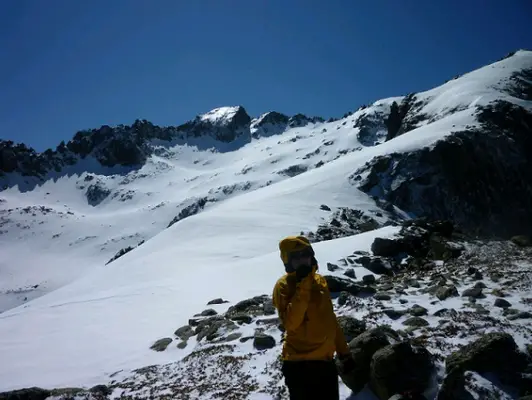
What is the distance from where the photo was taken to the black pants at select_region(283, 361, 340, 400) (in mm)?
4824

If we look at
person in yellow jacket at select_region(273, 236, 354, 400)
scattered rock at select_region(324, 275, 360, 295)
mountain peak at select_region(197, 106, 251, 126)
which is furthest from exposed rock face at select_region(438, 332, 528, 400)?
mountain peak at select_region(197, 106, 251, 126)

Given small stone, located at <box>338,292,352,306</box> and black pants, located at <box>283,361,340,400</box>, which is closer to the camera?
black pants, located at <box>283,361,340,400</box>

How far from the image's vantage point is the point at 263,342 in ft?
34.8

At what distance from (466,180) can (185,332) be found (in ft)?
118

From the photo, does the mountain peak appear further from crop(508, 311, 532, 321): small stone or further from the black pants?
the black pants

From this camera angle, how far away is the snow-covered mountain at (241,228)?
46.9 feet

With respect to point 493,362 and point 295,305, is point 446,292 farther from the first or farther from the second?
point 295,305

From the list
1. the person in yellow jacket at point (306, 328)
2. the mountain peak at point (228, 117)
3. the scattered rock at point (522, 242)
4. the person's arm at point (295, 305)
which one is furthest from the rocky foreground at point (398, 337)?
the mountain peak at point (228, 117)

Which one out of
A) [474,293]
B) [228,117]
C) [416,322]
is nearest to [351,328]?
[416,322]

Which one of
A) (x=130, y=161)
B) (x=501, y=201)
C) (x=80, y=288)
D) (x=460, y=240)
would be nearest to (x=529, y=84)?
(x=501, y=201)

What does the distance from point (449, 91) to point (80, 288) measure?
56.6m

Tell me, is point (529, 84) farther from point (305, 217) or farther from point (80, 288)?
point (80, 288)

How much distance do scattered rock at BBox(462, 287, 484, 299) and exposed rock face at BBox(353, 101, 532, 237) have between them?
28362 millimetres

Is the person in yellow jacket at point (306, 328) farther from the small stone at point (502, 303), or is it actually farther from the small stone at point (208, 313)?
the small stone at point (208, 313)
